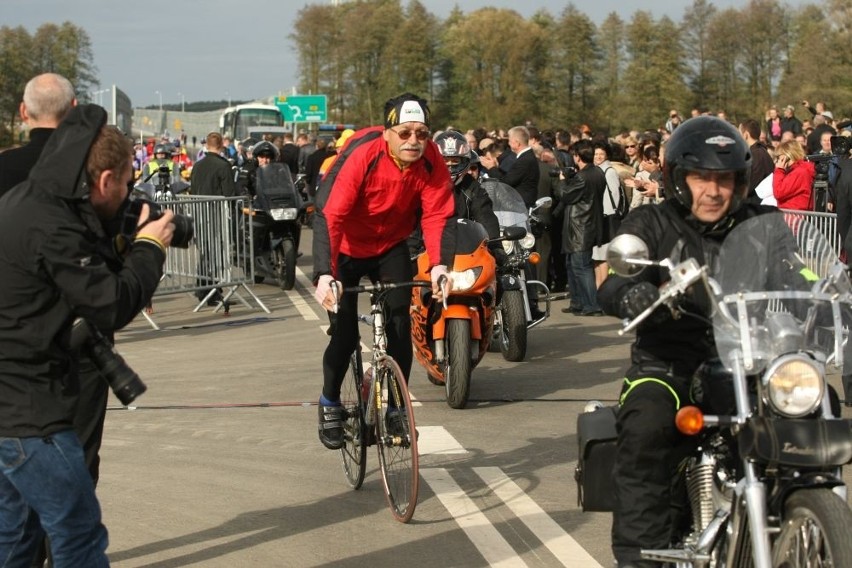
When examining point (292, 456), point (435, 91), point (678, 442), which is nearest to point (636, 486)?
point (678, 442)

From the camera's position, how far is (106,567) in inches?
172

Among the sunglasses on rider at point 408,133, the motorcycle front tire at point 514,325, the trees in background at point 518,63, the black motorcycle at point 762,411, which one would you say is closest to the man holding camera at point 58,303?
the black motorcycle at point 762,411

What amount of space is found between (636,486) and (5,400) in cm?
201

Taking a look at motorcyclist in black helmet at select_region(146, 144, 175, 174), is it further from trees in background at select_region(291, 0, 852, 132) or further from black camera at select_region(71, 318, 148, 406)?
trees in background at select_region(291, 0, 852, 132)

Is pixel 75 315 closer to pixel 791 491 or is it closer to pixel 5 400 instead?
pixel 5 400

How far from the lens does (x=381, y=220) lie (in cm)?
750

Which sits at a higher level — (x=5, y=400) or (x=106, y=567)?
(x=5, y=400)

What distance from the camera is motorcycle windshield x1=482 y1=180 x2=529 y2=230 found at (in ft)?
42.1

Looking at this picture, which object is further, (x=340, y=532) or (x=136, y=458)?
(x=136, y=458)

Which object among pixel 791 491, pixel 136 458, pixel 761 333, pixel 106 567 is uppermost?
pixel 761 333

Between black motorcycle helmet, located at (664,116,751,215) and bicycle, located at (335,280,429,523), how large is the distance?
7.45ft

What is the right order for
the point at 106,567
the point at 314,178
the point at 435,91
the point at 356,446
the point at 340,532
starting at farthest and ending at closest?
the point at 435,91 → the point at 314,178 → the point at 356,446 → the point at 340,532 → the point at 106,567

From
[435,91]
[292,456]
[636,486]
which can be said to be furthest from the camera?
[435,91]

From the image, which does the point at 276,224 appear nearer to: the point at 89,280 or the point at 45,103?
the point at 45,103
